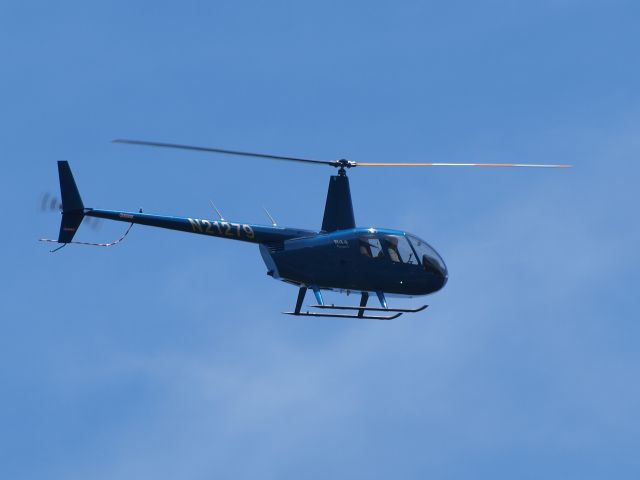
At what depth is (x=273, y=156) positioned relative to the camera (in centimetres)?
2644

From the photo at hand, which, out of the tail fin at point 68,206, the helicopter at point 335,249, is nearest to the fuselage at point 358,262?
the helicopter at point 335,249

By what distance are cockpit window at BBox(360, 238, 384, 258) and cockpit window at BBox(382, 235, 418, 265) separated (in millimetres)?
200

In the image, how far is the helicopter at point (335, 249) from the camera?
28.3 metres

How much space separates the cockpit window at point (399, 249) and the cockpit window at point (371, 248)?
0.20m

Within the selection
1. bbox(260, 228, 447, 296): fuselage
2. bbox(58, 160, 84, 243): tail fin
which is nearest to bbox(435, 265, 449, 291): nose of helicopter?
bbox(260, 228, 447, 296): fuselage

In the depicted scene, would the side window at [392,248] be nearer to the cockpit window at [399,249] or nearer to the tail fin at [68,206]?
the cockpit window at [399,249]

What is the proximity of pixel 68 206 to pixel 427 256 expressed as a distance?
33.4 ft

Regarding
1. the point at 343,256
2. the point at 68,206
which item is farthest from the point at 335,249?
the point at 68,206

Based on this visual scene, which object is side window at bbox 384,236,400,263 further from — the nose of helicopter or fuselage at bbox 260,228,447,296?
the nose of helicopter

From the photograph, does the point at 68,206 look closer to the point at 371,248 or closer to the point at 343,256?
the point at 343,256

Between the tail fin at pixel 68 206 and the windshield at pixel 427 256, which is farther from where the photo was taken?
the tail fin at pixel 68 206

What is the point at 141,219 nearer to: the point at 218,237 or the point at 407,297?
the point at 218,237

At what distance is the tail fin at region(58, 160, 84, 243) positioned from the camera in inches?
1157

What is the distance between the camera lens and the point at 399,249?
2852cm
